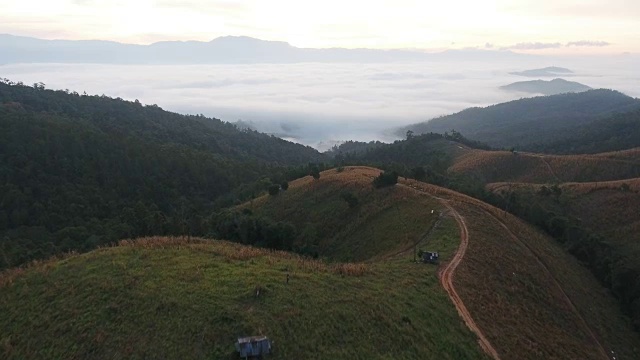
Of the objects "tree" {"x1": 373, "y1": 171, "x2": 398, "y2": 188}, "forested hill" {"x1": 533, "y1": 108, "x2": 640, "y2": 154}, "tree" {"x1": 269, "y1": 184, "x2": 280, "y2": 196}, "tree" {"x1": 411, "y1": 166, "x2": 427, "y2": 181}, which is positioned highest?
"tree" {"x1": 373, "y1": 171, "x2": 398, "y2": 188}

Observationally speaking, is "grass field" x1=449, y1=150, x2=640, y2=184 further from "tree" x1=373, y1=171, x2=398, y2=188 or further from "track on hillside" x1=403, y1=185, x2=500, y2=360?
"track on hillside" x1=403, y1=185, x2=500, y2=360

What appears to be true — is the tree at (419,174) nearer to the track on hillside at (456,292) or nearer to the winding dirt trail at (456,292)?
the track on hillside at (456,292)

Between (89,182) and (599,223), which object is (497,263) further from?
(89,182)

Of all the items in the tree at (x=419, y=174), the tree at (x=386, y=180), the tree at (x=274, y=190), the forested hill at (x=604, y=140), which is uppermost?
the tree at (x=386, y=180)

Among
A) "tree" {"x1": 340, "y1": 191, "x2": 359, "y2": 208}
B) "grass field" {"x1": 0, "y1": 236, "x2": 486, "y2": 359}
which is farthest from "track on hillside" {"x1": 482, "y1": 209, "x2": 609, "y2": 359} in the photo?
"grass field" {"x1": 0, "y1": 236, "x2": 486, "y2": 359}

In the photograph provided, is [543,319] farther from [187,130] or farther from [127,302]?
[187,130]

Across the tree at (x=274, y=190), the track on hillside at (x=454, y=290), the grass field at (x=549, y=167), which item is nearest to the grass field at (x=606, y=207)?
the track on hillside at (x=454, y=290)

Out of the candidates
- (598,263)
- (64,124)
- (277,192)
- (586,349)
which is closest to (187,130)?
(64,124)
